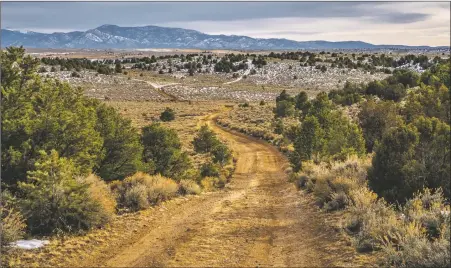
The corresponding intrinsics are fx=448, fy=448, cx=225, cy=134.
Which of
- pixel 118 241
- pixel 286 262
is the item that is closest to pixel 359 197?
pixel 286 262

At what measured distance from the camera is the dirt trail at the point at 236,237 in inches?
396

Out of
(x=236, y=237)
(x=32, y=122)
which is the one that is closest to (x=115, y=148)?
(x=32, y=122)

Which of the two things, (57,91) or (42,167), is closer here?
(42,167)

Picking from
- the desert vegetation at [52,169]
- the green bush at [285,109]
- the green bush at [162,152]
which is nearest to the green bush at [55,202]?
the desert vegetation at [52,169]

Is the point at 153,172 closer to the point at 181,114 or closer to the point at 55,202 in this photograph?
the point at 55,202

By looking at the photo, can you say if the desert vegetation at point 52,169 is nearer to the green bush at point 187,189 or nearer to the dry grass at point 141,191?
the dry grass at point 141,191

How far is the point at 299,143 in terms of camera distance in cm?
2698

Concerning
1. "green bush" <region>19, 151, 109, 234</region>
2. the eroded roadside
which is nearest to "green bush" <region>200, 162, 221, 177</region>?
the eroded roadside

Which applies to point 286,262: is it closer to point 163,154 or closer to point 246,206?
point 246,206

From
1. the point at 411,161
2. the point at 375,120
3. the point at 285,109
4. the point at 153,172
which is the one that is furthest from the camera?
the point at 285,109

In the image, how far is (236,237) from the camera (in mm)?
11914

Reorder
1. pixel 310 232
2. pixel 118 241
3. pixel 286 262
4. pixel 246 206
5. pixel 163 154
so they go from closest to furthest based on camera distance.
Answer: pixel 286 262
pixel 118 241
pixel 310 232
pixel 246 206
pixel 163 154

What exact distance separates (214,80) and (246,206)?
286ft

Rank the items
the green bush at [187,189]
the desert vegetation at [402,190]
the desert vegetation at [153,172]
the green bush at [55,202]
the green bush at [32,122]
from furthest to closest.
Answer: the green bush at [187,189] → the green bush at [32,122] → the green bush at [55,202] → the desert vegetation at [153,172] → the desert vegetation at [402,190]
